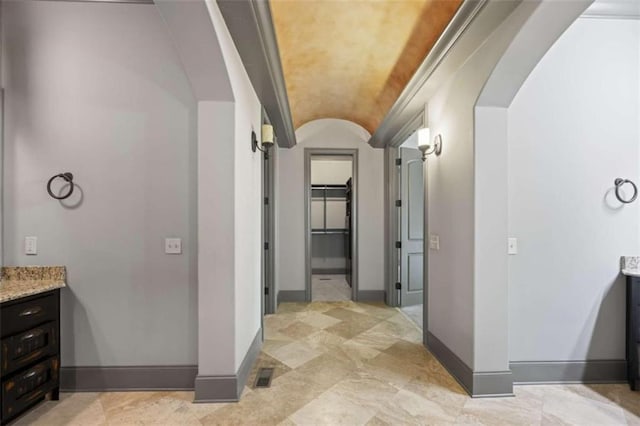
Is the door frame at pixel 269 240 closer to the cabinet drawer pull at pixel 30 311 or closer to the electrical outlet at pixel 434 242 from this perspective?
the electrical outlet at pixel 434 242

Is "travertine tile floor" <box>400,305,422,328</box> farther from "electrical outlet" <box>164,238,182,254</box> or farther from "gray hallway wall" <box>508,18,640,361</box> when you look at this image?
"electrical outlet" <box>164,238,182,254</box>

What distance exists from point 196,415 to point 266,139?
2.19 m

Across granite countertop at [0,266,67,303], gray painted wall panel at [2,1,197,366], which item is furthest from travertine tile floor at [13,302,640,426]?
granite countertop at [0,266,67,303]

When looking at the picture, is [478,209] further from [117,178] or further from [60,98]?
[60,98]

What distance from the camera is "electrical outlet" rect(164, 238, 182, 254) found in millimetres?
2168

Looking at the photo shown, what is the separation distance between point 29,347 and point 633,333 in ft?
13.6

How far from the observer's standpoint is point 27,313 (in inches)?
72.1

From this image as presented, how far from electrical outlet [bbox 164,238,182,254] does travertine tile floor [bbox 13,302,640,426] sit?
100 centimetres

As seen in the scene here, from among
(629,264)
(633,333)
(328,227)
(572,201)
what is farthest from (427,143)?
(328,227)

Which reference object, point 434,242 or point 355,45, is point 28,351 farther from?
point 355,45

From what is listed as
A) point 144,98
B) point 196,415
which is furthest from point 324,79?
point 196,415

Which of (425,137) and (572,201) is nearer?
(572,201)

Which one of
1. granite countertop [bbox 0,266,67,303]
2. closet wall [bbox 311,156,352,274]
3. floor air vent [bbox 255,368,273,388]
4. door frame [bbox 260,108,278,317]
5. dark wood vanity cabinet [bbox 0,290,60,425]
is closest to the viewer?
dark wood vanity cabinet [bbox 0,290,60,425]

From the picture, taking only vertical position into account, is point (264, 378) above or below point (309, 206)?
below
